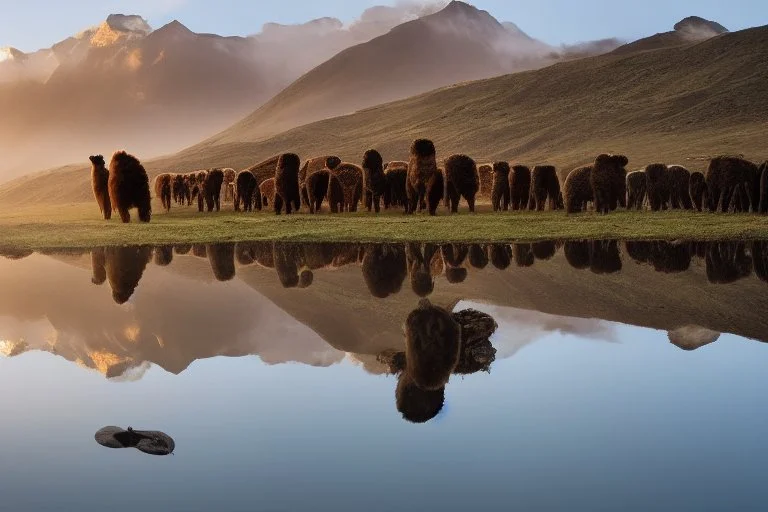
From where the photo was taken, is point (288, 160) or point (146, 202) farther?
point (288, 160)

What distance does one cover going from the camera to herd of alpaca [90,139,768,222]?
99.7ft

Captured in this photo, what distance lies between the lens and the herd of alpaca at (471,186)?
3039 cm

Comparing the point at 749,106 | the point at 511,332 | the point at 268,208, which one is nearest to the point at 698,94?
the point at 749,106

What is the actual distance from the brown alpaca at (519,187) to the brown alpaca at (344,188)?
6.26 metres

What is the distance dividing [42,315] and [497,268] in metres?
7.81

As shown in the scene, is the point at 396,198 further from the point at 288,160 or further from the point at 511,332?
the point at 511,332

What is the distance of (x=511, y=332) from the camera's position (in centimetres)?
1035

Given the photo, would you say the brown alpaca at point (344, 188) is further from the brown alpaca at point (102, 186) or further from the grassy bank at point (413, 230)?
the brown alpaca at point (102, 186)

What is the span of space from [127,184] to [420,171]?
10530 mm

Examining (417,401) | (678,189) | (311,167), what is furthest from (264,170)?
(417,401)

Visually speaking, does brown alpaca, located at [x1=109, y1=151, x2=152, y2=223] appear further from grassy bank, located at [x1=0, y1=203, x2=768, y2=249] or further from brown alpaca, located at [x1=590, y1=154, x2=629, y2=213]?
brown alpaca, located at [x1=590, y1=154, x2=629, y2=213]

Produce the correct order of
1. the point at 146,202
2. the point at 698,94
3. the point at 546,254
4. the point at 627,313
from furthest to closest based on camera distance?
the point at 698,94
the point at 146,202
the point at 546,254
the point at 627,313

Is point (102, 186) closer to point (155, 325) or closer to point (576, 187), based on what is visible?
point (576, 187)

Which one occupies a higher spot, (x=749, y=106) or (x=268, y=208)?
(x=749, y=106)
